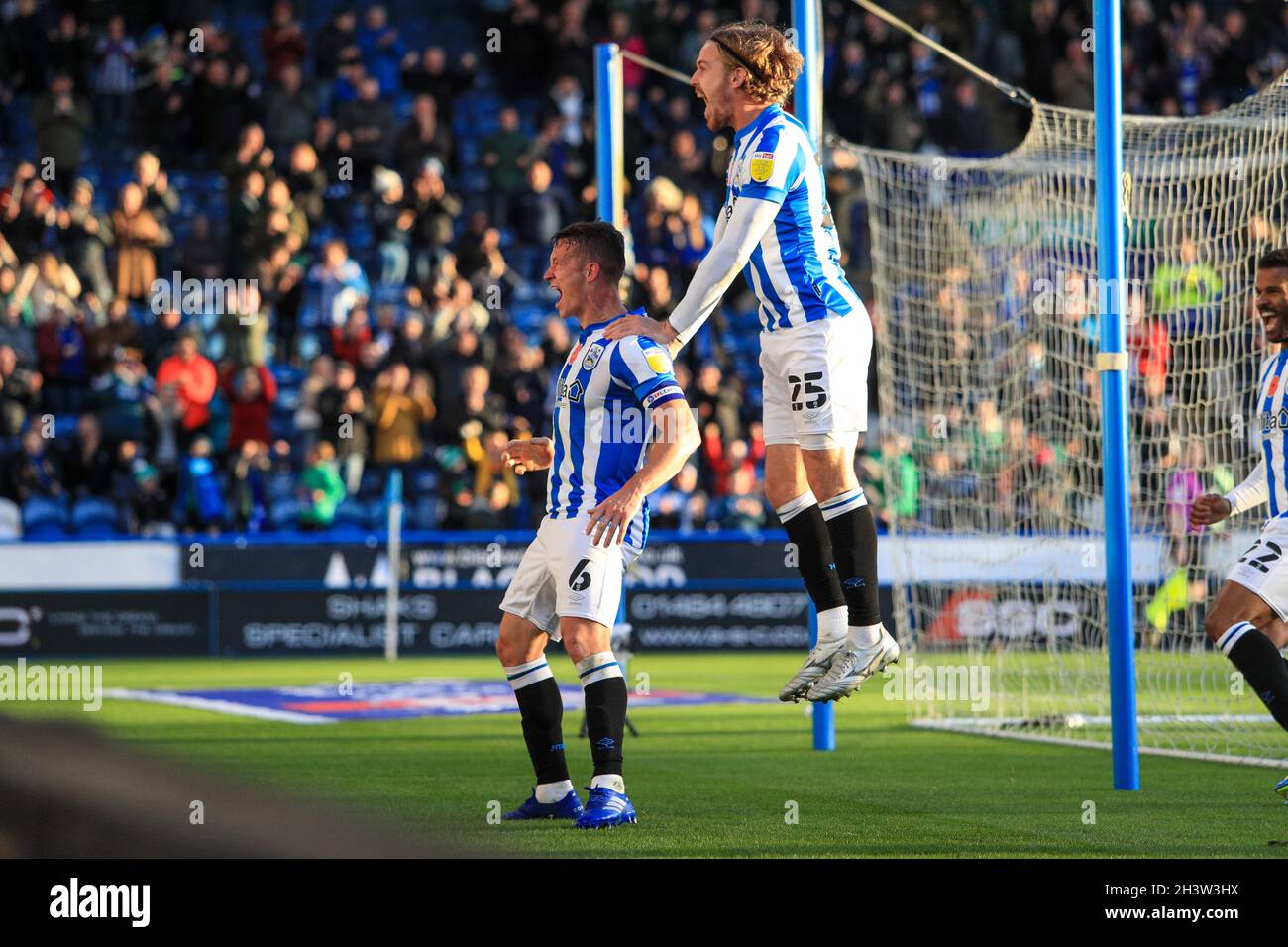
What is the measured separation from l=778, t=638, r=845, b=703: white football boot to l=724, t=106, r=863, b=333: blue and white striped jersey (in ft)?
3.98

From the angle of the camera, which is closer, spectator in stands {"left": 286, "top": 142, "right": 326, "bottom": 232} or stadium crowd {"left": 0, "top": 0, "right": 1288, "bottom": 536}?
stadium crowd {"left": 0, "top": 0, "right": 1288, "bottom": 536}

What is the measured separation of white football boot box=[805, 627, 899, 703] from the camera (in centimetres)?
619

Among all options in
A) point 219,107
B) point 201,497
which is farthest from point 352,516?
point 219,107

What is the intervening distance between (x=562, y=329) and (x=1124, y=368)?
42.1ft

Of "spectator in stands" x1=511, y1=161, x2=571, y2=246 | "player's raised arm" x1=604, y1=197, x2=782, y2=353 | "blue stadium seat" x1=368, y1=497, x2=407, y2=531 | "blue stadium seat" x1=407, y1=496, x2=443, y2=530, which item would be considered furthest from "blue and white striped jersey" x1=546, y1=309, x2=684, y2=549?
"spectator in stands" x1=511, y1=161, x2=571, y2=246

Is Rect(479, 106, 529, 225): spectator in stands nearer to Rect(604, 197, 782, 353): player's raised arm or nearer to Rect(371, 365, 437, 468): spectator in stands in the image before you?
Rect(371, 365, 437, 468): spectator in stands

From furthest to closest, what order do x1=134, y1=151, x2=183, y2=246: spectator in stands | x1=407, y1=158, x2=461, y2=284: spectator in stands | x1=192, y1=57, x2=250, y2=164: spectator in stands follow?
x1=192, y1=57, x2=250, y2=164: spectator in stands, x1=407, y1=158, x2=461, y2=284: spectator in stands, x1=134, y1=151, x2=183, y2=246: spectator in stands


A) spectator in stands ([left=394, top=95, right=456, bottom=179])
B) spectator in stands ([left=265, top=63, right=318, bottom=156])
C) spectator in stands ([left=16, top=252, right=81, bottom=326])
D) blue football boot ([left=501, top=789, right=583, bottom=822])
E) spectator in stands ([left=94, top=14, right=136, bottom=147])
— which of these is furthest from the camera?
spectator in stands ([left=94, top=14, right=136, bottom=147])

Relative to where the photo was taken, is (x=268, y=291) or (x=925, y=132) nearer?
(x=268, y=291)

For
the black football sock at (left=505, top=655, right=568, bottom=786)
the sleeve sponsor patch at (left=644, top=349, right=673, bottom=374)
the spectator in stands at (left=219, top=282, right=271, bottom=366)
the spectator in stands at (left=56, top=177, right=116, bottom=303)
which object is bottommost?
the black football sock at (left=505, top=655, right=568, bottom=786)

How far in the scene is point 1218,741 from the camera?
35.6 feet
